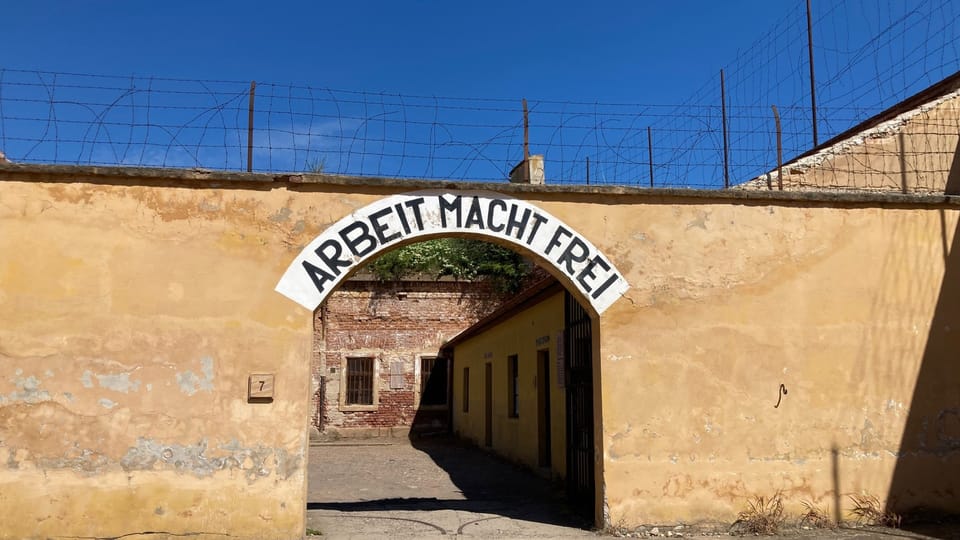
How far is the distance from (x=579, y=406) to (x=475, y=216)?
300 cm

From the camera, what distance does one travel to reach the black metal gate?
9.45 metres

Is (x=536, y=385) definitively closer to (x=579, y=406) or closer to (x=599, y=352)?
(x=579, y=406)

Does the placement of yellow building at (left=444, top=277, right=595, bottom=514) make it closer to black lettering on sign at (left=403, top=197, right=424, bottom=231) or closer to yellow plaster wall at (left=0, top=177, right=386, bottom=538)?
black lettering on sign at (left=403, top=197, right=424, bottom=231)

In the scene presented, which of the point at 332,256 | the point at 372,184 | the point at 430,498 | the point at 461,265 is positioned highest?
the point at 461,265

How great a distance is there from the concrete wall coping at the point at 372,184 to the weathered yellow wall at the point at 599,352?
30mm

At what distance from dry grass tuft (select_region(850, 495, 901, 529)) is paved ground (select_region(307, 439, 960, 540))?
16cm

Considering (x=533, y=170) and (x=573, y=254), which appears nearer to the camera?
(x=573, y=254)

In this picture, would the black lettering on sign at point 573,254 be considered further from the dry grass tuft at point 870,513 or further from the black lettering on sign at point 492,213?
the dry grass tuft at point 870,513

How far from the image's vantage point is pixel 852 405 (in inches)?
339

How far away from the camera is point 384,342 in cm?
2377

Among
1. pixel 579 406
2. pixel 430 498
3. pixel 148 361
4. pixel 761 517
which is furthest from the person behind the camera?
pixel 430 498

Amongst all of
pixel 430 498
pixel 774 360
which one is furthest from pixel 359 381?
pixel 774 360

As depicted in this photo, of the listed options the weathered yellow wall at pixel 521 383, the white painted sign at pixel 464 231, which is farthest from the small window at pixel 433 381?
the white painted sign at pixel 464 231

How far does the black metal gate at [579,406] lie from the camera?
9.45 metres
